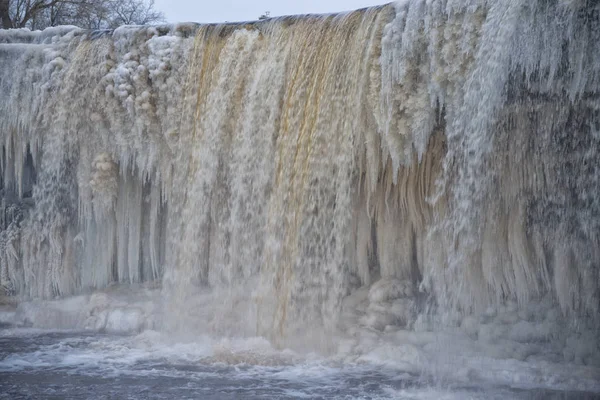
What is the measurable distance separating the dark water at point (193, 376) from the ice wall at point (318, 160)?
75 cm

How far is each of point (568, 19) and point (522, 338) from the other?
107 inches

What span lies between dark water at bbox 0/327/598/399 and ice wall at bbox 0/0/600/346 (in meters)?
0.75

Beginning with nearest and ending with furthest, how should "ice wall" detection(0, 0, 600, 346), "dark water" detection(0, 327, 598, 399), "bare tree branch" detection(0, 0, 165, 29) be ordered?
"dark water" detection(0, 327, 598, 399)
"ice wall" detection(0, 0, 600, 346)
"bare tree branch" detection(0, 0, 165, 29)

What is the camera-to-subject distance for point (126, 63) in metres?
10.0

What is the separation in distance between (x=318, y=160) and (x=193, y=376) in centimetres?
248

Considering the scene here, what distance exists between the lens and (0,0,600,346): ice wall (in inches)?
287

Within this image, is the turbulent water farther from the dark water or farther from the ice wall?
the dark water

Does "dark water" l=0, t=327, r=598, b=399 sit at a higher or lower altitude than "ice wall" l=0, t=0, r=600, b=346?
lower

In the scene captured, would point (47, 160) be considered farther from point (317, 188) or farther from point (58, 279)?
point (317, 188)

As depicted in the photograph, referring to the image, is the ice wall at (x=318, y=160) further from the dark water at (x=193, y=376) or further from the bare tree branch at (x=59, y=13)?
the bare tree branch at (x=59, y=13)

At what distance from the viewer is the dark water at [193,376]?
6.91m

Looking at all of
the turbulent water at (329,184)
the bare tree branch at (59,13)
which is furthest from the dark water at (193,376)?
the bare tree branch at (59,13)

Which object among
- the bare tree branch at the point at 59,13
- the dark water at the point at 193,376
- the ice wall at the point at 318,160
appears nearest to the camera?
the dark water at the point at 193,376

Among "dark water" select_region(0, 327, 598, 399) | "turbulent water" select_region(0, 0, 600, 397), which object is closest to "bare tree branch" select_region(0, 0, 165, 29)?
"turbulent water" select_region(0, 0, 600, 397)
